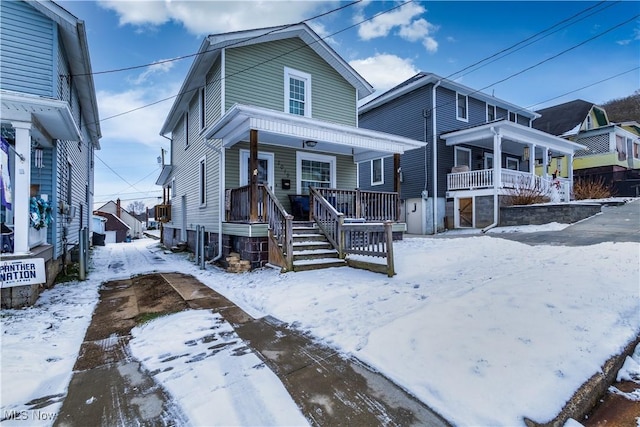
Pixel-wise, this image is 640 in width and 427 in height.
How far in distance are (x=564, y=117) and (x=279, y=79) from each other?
23442 mm

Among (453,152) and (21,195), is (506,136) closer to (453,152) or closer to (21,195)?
(453,152)

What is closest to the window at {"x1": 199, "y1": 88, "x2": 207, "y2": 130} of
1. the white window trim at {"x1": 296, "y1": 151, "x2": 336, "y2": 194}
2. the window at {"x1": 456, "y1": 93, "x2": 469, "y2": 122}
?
the white window trim at {"x1": 296, "y1": 151, "x2": 336, "y2": 194}

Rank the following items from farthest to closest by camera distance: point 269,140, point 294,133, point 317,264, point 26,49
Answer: point 269,140
point 294,133
point 317,264
point 26,49

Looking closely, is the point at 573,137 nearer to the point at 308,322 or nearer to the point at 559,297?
the point at 559,297

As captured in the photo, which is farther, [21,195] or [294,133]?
[294,133]

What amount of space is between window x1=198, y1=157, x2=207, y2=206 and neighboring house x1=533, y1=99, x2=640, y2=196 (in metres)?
22.0

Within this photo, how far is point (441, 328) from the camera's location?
10.6 ft

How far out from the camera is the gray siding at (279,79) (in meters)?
9.31

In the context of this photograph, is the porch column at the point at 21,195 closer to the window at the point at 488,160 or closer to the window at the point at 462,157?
the window at the point at 462,157

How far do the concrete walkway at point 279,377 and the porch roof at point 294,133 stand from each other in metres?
4.74

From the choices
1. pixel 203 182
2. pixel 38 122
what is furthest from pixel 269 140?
pixel 38 122

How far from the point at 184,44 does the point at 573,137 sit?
24.6 meters

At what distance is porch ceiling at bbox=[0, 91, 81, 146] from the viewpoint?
4699 mm

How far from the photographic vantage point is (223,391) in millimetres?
2424
